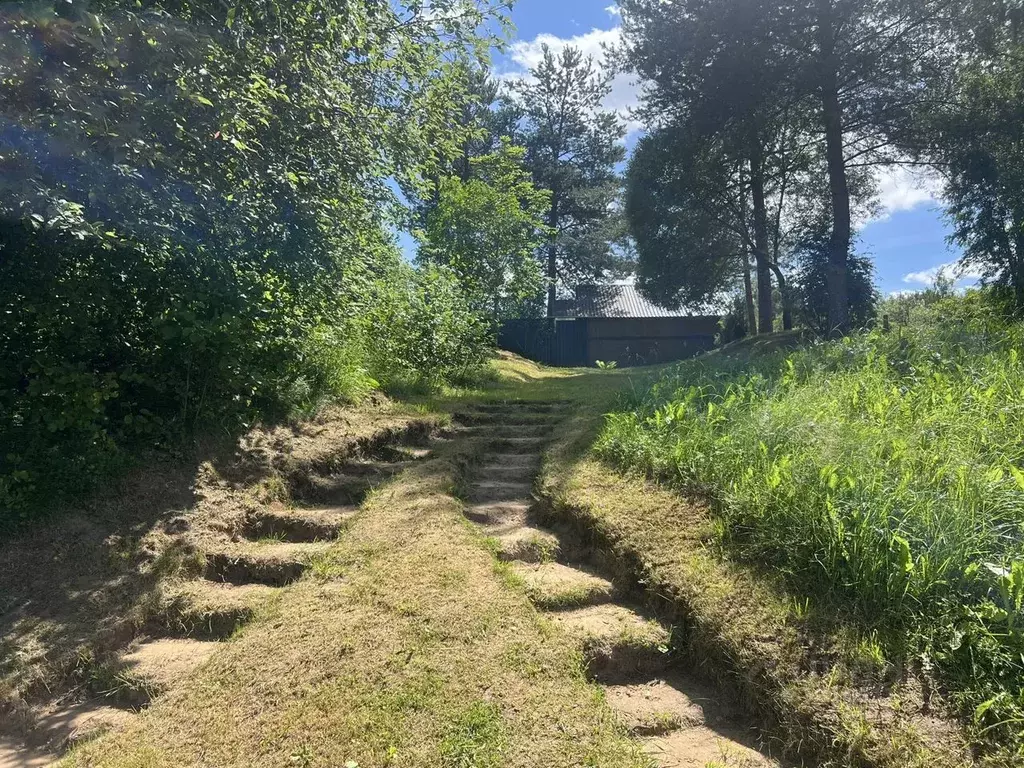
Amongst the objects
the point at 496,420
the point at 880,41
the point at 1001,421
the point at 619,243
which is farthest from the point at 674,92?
the point at 619,243

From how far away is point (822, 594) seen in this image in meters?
2.36

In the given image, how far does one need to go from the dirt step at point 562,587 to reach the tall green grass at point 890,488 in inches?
26.5

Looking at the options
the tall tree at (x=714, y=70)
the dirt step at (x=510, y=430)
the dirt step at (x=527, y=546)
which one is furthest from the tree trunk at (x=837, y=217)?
the dirt step at (x=527, y=546)

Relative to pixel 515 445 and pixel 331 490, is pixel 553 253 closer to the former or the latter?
pixel 515 445

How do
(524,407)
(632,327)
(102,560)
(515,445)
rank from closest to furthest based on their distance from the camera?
(102,560)
(515,445)
(524,407)
(632,327)

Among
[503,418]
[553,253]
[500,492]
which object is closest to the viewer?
[500,492]

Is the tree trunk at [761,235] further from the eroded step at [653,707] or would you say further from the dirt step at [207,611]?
the dirt step at [207,611]

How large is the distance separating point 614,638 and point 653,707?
32cm

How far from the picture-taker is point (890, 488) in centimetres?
269

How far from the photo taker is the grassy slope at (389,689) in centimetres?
203

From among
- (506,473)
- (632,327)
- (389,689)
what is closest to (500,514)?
(506,473)

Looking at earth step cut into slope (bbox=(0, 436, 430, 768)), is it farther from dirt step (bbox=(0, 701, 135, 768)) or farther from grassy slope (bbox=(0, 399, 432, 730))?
grassy slope (bbox=(0, 399, 432, 730))

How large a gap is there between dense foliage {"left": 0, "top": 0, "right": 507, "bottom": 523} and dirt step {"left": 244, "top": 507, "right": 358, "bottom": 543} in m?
0.87

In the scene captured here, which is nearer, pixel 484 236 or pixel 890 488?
pixel 890 488
